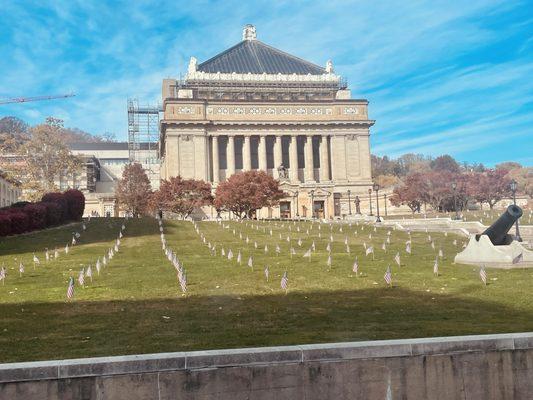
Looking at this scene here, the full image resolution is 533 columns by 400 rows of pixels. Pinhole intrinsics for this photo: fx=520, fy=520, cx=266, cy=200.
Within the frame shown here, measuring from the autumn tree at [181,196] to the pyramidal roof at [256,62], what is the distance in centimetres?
4523

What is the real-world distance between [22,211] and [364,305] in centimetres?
3379

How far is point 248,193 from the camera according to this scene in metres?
69.1

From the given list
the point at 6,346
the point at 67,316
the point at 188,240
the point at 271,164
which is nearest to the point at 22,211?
the point at 188,240

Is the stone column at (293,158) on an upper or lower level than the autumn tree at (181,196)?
upper

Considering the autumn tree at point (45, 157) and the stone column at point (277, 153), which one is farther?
the stone column at point (277, 153)

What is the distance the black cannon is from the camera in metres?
22.8

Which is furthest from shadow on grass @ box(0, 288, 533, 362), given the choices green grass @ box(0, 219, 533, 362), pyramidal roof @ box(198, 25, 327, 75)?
pyramidal roof @ box(198, 25, 327, 75)

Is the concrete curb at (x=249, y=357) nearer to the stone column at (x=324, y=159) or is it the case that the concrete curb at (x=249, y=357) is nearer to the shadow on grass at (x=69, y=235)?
the shadow on grass at (x=69, y=235)

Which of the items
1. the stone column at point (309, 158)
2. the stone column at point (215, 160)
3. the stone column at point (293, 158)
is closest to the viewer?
the stone column at point (215, 160)

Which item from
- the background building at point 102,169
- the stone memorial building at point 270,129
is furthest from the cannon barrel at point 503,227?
the background building at point 102,169

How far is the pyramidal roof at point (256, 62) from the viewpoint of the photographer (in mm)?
110375

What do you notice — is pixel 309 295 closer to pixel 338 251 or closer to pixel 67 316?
pixel 67 316

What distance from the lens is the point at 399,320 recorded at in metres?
12.6

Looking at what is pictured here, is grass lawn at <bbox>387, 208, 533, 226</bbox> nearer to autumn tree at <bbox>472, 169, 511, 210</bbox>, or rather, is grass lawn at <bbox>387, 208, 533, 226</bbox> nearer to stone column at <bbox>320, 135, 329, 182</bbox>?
autumn tree at <bbox>472, 169, 511, 210</bbox>
